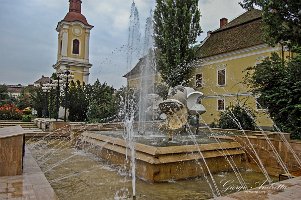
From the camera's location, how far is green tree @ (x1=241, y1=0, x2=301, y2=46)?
823cm

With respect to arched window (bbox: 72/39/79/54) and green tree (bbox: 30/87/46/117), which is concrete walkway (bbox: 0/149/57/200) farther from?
arched window (bbox: 72/39/79/54)

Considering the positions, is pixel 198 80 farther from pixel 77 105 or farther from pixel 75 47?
pixel 75 47

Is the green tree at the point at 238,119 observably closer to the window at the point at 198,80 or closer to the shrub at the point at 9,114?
the window at the point at 198,80

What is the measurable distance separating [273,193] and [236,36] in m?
25.2

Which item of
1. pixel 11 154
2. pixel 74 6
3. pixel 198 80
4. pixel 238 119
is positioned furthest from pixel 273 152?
pixel 74 6

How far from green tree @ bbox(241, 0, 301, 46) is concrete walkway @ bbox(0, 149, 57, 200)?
731 cm

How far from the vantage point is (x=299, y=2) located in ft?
25.9

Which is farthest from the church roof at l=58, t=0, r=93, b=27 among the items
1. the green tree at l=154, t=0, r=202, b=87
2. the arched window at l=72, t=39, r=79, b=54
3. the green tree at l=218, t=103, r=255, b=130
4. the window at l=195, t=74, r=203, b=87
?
the green tree at l=218, t=103, r=255, b=130

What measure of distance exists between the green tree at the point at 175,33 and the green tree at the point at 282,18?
1724cm

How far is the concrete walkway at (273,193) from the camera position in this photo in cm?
395

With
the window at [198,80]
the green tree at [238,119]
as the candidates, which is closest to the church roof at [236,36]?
the window at [198,80]

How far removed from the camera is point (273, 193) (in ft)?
13.8

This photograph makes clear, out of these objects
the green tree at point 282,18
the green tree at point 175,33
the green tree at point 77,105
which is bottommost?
the green tree at point 77,105

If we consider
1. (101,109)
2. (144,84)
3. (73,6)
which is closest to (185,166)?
(144,84)
